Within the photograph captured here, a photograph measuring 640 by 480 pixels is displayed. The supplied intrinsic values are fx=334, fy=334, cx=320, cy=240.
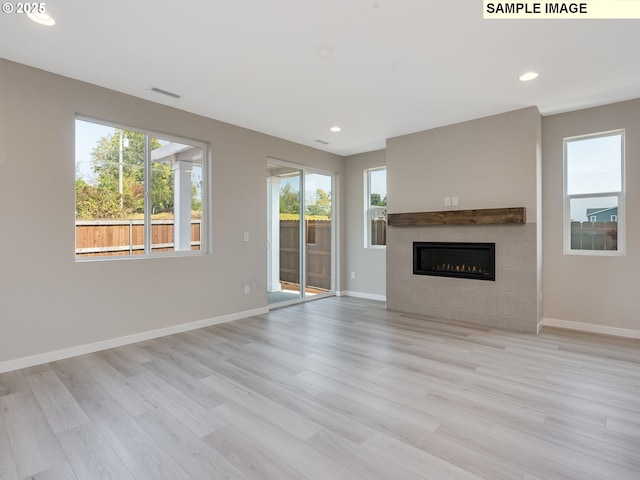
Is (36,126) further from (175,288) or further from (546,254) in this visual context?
(546,254)

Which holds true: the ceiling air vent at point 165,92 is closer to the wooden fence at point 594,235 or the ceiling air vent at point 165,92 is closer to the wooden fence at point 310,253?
the wooden fence at point 310,253

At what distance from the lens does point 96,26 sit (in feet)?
7.96

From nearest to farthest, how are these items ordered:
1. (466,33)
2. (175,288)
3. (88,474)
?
(88,474)
(466,33)
(175,288)

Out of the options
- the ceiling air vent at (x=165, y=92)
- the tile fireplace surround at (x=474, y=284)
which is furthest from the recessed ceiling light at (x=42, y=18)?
the tile fireplace surround at (x=474, y=284)

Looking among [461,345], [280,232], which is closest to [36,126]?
[280,232]

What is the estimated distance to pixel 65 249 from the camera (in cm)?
320

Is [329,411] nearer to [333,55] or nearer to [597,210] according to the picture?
[333,55]

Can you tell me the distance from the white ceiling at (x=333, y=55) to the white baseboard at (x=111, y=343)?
262 cm

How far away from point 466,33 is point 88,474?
3595mm

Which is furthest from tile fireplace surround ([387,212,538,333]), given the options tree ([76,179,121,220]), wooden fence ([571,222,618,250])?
tree ([76,179,121,220])

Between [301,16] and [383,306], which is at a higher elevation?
[301,16]

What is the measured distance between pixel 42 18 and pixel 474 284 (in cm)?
500

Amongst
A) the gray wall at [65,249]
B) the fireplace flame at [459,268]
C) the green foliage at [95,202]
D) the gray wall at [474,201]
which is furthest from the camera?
the fireplace flame at [459,268]

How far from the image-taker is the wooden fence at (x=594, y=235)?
396cm
